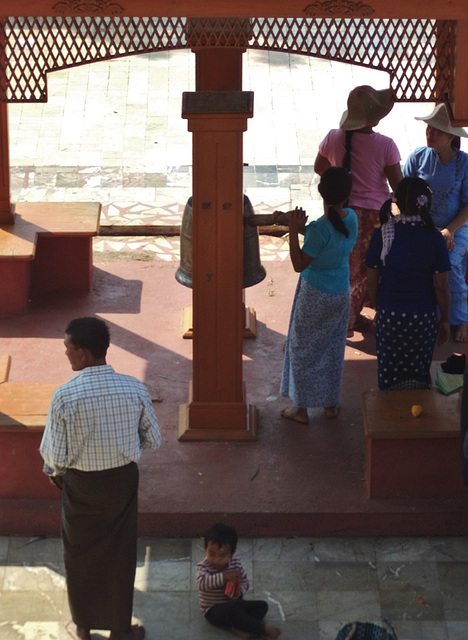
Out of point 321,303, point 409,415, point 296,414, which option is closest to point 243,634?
point 409,415

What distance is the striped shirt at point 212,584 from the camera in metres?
4.45

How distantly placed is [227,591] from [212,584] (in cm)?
7

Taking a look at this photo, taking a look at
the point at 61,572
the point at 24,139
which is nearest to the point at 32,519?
the point at 61,572

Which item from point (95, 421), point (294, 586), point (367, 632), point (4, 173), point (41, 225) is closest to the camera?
point (367, 632)

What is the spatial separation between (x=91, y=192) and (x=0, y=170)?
274 cm

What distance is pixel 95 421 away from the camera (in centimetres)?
395

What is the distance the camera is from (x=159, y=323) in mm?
7074

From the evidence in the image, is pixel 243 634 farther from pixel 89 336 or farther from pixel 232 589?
pixel 89 336

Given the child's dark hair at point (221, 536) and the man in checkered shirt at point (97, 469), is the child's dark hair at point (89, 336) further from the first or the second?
the child's dark hair at point (221, 536)

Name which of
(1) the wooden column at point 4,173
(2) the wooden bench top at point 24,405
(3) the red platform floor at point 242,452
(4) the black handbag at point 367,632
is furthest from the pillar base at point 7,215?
(4) the black handbag at point 367,632

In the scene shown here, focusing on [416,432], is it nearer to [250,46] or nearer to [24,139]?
[250,46]

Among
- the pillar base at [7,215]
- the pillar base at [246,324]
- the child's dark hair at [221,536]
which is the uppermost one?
the pillar base at [7,215]

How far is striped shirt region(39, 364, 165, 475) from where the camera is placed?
3.94 meters

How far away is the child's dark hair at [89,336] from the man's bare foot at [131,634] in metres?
1.31
